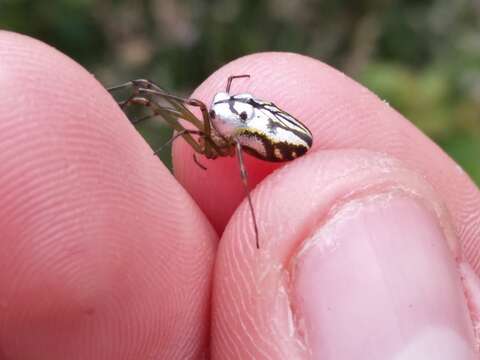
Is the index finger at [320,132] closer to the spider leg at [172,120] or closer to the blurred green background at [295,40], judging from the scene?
the spider leg at [172,120]

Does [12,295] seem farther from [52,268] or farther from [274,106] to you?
[274,106]

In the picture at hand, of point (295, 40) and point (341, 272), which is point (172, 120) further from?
point (295, 40)

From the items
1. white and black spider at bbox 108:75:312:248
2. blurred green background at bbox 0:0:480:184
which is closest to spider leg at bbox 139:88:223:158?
white and black spider at bbox 108:75:312:248

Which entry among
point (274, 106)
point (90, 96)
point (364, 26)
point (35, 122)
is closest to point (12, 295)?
point (35, 122)

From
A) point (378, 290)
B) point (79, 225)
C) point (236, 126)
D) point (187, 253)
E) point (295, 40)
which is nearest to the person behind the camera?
point (79, 225)

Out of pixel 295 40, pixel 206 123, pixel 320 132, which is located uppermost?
pixel 206 123

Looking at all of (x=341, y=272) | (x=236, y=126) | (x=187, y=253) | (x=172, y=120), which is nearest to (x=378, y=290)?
(x=341, y=272)
